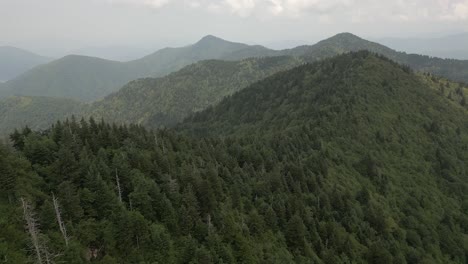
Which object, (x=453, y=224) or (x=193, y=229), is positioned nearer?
(x=193, y=229)

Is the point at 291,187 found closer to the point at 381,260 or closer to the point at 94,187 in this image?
the point at 381,260

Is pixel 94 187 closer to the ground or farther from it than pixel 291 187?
farther from it

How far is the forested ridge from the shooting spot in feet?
174

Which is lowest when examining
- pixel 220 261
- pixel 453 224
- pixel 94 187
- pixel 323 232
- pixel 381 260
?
pixel 453 224

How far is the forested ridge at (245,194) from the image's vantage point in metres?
53.1

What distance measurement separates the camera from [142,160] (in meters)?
75.3

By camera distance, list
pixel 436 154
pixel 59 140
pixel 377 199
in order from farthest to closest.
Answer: pixel 436 154, pixel 377 199, pixel 59 140

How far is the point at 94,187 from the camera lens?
6016 cm

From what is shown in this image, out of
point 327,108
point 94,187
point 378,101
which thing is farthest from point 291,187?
point 378,101

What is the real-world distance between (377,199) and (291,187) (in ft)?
129

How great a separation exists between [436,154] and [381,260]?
98.3 metres

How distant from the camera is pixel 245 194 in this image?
89375mm

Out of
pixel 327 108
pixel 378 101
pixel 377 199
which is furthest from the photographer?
pixel 378 101

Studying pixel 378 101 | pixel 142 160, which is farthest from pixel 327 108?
pixel 142 160
